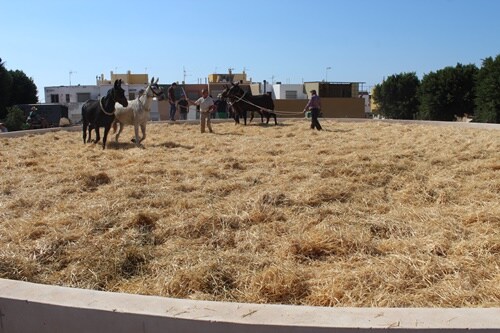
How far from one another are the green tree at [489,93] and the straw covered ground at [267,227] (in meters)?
16.9

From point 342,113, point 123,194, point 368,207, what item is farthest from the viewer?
point 342,113

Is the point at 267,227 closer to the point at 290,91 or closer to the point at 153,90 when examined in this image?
the point at 153,90

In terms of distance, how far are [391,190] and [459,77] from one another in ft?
85.0

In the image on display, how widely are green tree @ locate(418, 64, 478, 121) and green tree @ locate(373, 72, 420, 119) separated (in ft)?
22.3

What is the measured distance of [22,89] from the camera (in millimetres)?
46062

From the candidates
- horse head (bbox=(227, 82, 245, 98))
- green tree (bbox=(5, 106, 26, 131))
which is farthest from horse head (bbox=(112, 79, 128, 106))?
green tree (bbox=(5, 106, 26, 131))

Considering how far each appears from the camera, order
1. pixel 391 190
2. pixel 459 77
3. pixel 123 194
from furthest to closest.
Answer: pixel 459 77
pixel 391 190
pixel 123 194

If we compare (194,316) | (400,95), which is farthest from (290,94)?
(194,316)

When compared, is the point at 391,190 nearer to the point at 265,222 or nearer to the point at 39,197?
the point at 265,222

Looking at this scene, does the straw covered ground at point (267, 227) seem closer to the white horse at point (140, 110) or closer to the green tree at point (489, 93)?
the white horse at point (140, 110)

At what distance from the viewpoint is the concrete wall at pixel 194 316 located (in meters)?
2.62

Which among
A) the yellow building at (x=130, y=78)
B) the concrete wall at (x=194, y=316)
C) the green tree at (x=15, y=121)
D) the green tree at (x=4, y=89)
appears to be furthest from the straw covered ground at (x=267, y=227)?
the yellow building at (x=130, y=78)

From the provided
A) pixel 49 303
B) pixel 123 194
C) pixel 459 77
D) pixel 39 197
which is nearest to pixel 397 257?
pixel 49 303

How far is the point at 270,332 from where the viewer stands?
2650 mm
